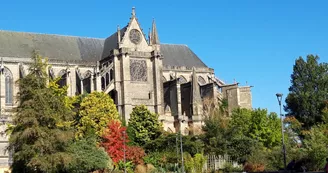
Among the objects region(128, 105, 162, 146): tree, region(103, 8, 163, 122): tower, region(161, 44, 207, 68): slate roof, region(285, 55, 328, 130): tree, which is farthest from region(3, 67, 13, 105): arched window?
region(285, 55, 328, 130): tree

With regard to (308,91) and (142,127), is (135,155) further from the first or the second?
(308,91)

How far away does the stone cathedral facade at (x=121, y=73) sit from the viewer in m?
68.2

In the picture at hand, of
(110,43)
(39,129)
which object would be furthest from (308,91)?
(39,129)

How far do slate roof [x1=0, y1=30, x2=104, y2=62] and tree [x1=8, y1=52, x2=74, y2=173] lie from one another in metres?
30.9

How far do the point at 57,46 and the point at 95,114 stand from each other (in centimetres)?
2054

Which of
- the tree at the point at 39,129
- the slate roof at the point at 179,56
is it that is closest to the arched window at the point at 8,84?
the slate roof at the point at 179,56

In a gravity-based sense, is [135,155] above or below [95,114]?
below

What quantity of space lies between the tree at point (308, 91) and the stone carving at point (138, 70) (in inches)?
664

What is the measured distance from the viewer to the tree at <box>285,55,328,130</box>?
64.6 metres

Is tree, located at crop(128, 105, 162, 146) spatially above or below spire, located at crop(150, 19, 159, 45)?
below

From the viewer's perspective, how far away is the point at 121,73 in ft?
226

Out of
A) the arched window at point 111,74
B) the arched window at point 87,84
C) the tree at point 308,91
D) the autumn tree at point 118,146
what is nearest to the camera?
the autumn tree at point 118,146

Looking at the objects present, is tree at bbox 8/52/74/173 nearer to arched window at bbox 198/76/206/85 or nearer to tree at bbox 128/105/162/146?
tree at bbox 128/105/162/146

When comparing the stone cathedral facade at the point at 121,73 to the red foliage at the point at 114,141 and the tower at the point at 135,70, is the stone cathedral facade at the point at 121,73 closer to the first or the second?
the tower at the point at 135,70
